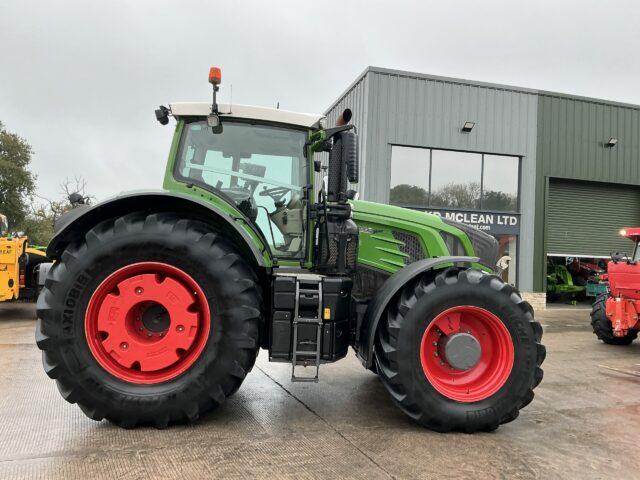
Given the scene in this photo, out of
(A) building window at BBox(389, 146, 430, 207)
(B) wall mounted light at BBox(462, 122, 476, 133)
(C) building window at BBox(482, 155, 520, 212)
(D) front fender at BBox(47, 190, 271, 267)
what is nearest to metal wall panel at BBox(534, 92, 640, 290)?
(C) building window at BBox(482, 155, 520, 212)

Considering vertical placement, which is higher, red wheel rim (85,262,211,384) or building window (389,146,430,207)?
building window (389,146,430,207)

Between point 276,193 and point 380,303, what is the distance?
1.25 metres

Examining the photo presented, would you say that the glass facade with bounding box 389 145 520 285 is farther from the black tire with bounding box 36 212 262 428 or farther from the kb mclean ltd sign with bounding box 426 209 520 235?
the black tire with bounding box 36 212 262 428

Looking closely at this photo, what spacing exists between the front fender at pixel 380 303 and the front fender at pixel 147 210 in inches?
35.2

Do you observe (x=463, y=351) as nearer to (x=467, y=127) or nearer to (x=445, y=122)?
(x=445, y=122)

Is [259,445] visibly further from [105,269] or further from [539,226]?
[539,226]

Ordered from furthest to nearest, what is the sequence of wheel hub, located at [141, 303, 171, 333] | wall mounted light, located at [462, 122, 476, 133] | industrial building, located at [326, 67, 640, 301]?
1. wall mounted light, located at [462, 122, 476, 133]
2. industrial building, located at [326, 67, 640, 301]
3. wheel hub, located at [141, 303, 171, 333]

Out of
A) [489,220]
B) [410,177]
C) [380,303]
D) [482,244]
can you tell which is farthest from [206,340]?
[489,220]


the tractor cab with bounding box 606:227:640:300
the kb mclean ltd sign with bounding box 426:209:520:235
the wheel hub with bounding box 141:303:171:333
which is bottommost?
the wheel hub with bounding box 141:303:171:333

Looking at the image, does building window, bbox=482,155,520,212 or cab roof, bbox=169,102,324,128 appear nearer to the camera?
cab roof, bbox=169,102,324,128

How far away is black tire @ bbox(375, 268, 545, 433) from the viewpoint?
11.5ft

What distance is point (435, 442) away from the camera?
3355 millimetres

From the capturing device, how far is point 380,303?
3646 millimetres

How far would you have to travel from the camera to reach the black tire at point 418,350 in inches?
138
